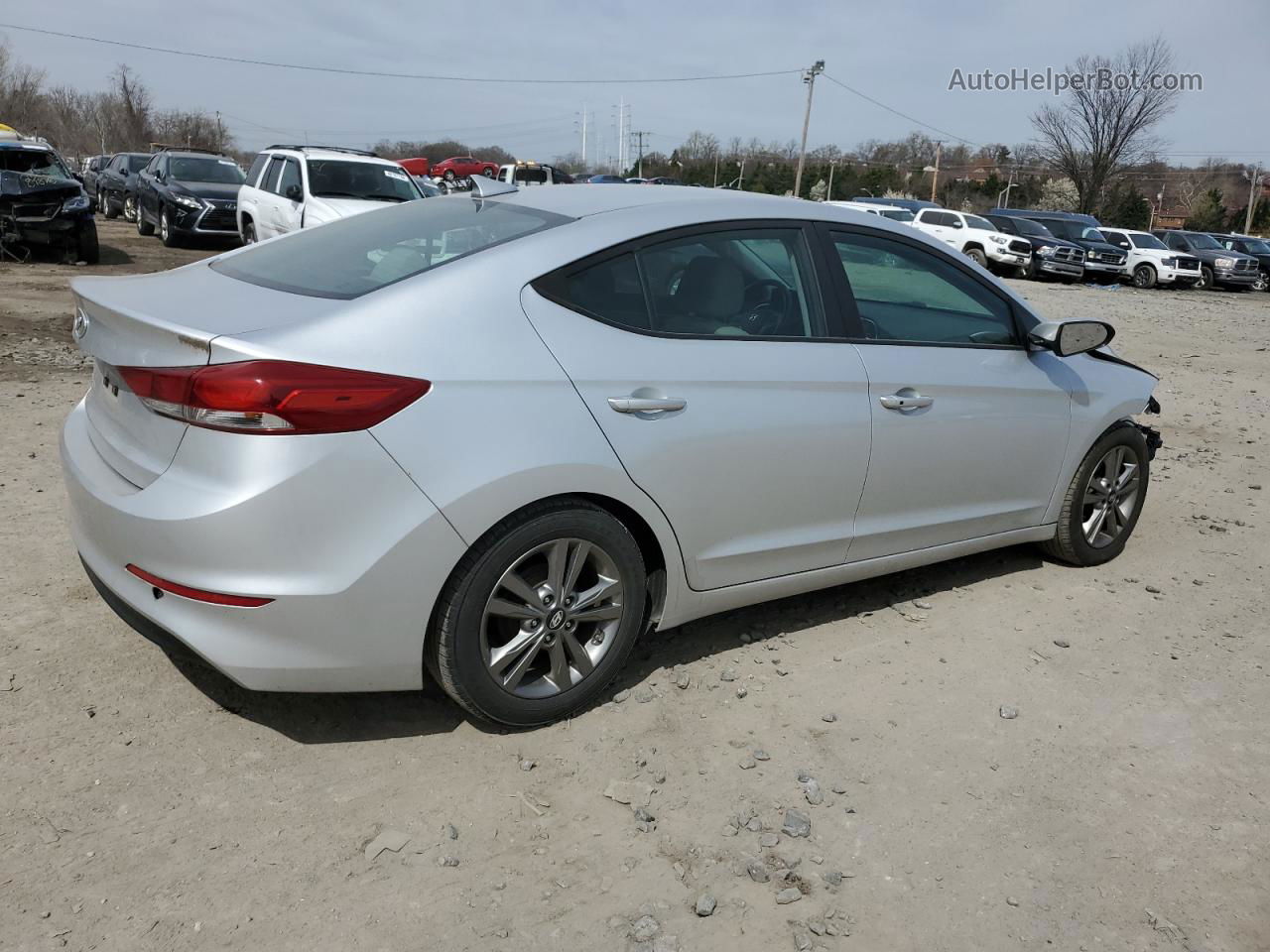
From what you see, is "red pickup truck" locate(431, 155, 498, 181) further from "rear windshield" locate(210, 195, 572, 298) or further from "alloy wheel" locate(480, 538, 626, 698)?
"alloy wheel" locate(480, 538, 626, 698)

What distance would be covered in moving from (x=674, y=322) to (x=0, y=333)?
805cm

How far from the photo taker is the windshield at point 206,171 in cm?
1788

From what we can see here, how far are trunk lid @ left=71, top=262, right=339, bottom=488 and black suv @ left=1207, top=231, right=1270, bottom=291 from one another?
34.4 metres

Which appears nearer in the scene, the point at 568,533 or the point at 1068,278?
the point at 568,533

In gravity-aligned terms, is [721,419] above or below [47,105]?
below

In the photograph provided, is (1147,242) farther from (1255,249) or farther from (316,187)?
(316,187)

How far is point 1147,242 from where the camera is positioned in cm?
3036

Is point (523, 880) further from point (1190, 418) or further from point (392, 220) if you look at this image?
point (1190, 418)

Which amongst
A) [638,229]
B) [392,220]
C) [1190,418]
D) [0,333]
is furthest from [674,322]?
[0,333]

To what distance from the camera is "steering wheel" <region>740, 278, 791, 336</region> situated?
3.54 m

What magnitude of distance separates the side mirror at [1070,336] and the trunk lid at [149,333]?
298 centimetres

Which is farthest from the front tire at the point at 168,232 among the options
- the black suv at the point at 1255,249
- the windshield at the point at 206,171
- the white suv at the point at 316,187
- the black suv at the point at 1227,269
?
the black suv at the point at 1255,249

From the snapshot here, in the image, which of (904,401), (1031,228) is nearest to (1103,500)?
(904,401)

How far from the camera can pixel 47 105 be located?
68.6 m
